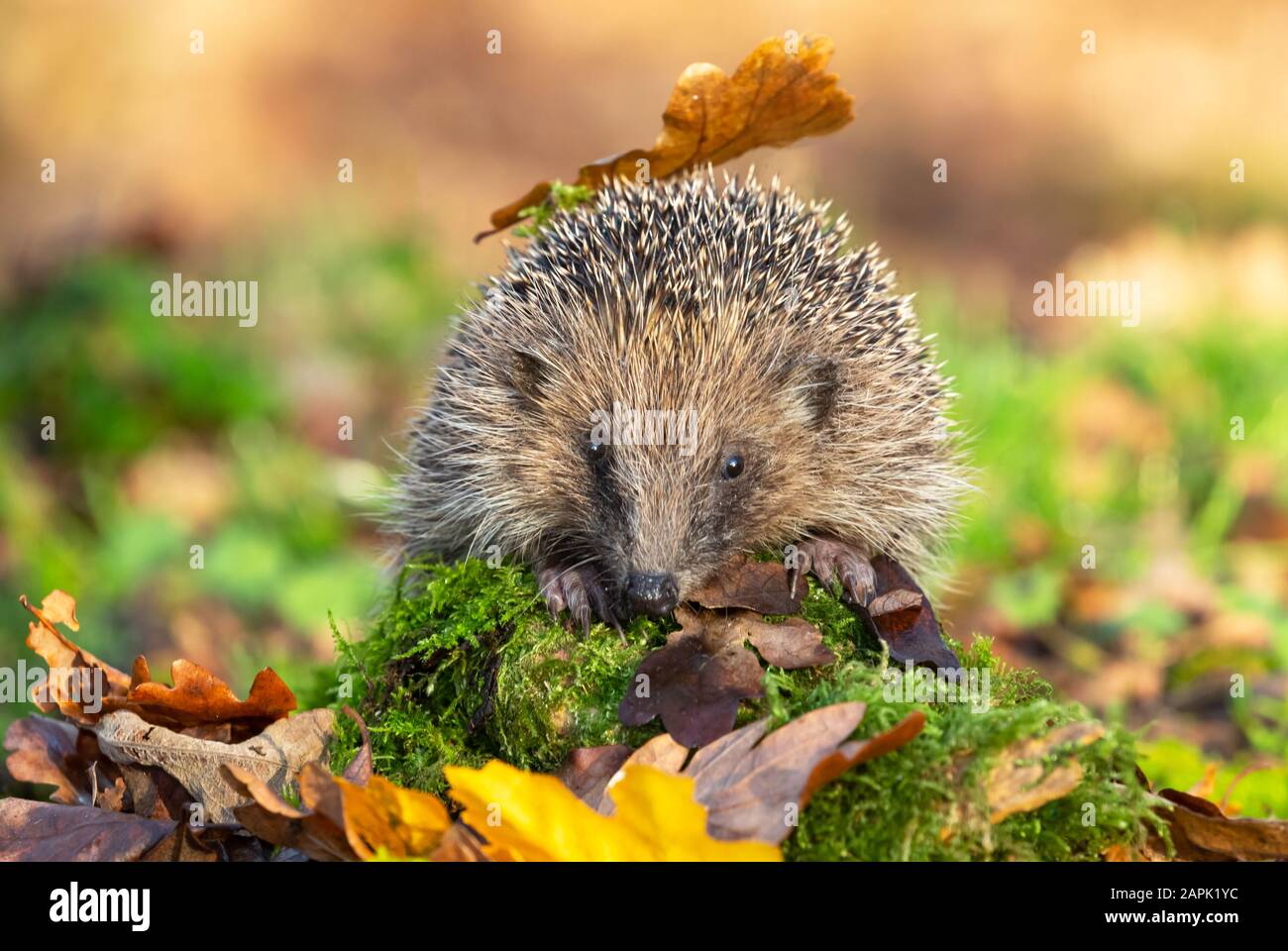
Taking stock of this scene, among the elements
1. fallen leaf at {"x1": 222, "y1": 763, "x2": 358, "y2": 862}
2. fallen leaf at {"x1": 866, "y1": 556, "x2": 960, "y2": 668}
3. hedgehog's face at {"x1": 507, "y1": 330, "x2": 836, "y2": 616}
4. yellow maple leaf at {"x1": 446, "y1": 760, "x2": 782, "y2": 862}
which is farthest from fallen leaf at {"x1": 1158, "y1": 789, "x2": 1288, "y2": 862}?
fallen leaf at {"x1": 222, "y1": 763, "x2": 358, "y2": 862}

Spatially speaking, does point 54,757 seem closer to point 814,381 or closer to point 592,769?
point 592,769

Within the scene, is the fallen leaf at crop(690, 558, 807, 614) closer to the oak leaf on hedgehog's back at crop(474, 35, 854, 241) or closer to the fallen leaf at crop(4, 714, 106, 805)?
the oak leaf on hedgehog's back at crop(474, 35, 854, 241)

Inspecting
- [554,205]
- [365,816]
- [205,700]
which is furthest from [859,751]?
[554,205]

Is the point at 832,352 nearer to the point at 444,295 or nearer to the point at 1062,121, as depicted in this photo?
the point at 444,295

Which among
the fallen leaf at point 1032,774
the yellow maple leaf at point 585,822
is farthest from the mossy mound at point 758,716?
the yellow maple leaf at point 585,822

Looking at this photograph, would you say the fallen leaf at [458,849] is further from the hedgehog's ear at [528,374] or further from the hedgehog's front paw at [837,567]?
the hedgehog's ear at [528,374]
